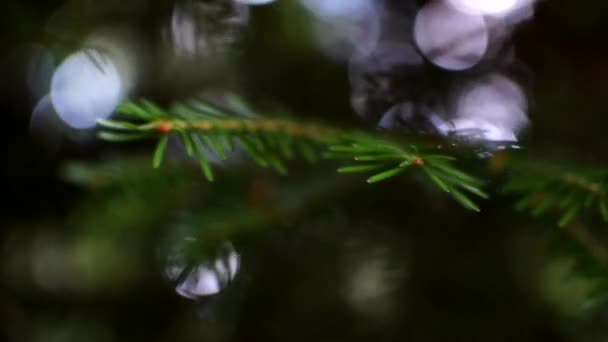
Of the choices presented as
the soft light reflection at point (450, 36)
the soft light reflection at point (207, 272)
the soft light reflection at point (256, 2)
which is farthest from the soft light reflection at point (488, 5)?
the soft light reflection at point (207, 272)

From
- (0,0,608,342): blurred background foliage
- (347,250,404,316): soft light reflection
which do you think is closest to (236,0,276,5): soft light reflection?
(0,0,608,342): blurred background foliage

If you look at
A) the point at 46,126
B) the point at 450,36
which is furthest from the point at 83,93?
the point at 450,36

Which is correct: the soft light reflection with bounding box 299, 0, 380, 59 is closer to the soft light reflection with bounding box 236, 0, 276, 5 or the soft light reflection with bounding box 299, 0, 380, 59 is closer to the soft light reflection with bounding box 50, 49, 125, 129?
the soft light reflection with bounding box 236, 0, 276, 5

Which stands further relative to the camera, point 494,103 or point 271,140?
point 494,103

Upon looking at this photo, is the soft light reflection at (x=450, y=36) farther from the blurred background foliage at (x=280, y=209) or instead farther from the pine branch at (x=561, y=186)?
the pine branch at (x=561, y=186)

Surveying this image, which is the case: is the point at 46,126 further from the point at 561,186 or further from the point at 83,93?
the point at 561,186

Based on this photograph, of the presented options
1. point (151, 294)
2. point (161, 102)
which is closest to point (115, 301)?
point (151, 294)
